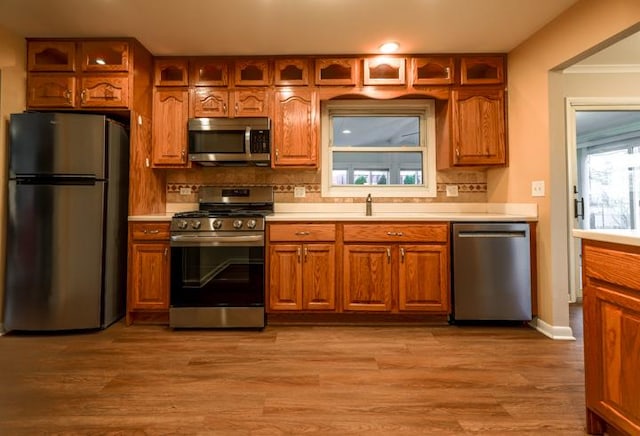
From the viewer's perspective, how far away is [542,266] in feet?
8.71

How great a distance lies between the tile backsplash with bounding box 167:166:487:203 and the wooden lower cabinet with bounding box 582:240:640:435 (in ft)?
6.60

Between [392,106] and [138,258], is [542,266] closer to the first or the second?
[392,106]

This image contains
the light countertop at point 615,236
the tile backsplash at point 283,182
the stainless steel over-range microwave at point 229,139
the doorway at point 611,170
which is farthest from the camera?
the doorway at point 611,170

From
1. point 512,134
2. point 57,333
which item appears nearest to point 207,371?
point 57,333

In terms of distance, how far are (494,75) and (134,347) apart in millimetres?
3519

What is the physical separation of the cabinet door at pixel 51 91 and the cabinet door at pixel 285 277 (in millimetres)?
1982

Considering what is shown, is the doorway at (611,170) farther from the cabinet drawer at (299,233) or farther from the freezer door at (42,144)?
the freezer door at (42,144)

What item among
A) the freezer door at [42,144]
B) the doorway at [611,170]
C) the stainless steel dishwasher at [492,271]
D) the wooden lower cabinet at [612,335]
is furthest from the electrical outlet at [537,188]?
the freezer door at [42,144]

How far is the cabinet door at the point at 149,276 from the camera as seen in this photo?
2.75 metres

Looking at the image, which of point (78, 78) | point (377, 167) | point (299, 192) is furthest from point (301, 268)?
point (78, 78)

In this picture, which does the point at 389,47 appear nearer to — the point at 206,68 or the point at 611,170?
the point at 206,68

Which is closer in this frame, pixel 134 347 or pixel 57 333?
pixel 134 347

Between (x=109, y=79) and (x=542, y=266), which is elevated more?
(x=109, y=79)

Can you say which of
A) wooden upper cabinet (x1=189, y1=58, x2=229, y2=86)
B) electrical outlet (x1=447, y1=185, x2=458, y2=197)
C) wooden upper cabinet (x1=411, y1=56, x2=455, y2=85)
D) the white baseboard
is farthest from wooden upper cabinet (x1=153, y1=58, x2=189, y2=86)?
the white baseboard
